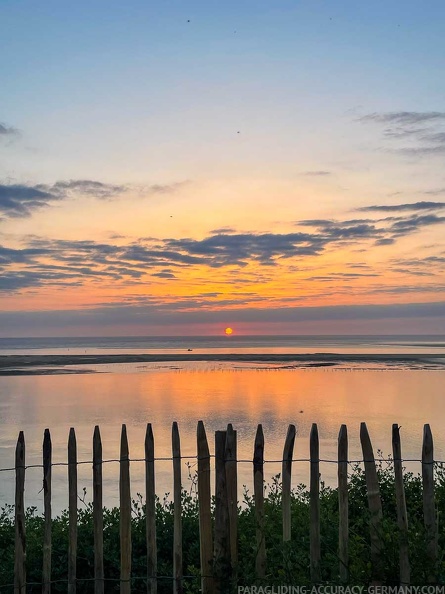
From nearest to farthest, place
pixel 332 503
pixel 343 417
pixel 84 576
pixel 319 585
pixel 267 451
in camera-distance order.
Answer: pixel 319 585, pixel 84 576, pixel 332 503, pixel 267 451, pixel 343 417

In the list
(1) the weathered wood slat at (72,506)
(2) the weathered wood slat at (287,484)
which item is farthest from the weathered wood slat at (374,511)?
(1) the weathered wood slat at (72,506)

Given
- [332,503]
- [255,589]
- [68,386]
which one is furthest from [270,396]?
[255,589]

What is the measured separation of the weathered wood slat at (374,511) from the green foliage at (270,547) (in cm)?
8

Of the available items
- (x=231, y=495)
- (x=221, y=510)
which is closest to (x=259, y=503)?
(x=231, y=495)

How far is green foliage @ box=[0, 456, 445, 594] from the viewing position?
22.9 ft

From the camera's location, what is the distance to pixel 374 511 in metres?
7.07

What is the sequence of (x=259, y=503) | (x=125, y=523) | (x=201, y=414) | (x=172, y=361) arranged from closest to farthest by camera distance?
(x=259, y=503) → (x=125, y=523) → (x=201, y=414) → (x=172, y=361)

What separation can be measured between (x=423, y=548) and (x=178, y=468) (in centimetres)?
Result: 279

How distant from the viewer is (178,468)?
713 centimetres

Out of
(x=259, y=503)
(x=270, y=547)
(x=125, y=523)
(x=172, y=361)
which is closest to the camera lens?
(x=259, y=503)

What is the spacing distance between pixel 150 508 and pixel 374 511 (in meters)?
2.48

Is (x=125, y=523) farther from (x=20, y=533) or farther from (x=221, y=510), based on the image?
(x=20, y=533)

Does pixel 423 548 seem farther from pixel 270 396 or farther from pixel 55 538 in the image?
pixel 270 396

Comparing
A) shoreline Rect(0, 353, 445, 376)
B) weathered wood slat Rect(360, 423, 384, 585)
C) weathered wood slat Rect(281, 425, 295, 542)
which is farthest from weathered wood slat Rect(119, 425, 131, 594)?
shoreline Rect(0, 353, 445, 376)
